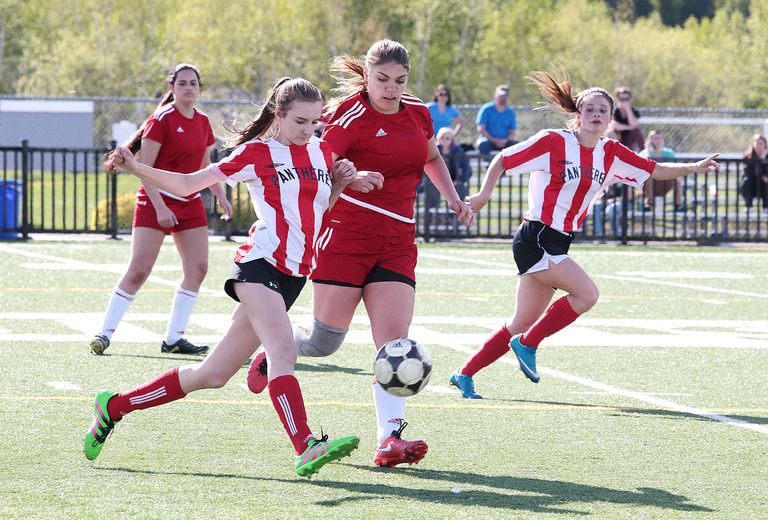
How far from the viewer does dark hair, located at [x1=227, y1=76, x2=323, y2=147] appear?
250 inches

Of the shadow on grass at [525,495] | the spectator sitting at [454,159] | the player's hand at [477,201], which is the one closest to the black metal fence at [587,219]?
the spectator sitting at [454,159]

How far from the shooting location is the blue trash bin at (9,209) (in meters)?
20.9

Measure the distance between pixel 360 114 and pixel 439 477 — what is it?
1.78 metres

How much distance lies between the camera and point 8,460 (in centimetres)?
633

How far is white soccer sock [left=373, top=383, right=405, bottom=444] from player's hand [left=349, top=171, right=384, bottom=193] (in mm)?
936

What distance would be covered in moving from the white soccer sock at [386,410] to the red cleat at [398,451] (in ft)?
0.17

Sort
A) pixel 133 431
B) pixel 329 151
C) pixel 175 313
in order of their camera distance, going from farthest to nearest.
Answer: pixel 175 313 → pixel 133 431 → pixel 329 151

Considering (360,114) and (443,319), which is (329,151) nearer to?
(360,114)

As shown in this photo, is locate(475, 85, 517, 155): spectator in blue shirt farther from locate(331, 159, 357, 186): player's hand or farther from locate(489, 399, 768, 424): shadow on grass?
locate(331, 159, 357, 186): player's hand

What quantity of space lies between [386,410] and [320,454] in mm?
814

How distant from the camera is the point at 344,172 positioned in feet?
21.1

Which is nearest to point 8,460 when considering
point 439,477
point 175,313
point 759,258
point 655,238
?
point 439,477

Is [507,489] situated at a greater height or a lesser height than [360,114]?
lesser

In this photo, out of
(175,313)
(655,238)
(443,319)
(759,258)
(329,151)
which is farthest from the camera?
(655,238)
